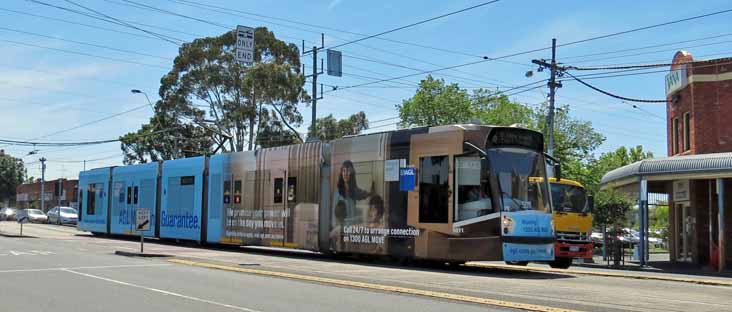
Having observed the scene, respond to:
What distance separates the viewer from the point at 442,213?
17391mm

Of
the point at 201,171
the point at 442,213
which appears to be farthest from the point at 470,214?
the point at 201,171

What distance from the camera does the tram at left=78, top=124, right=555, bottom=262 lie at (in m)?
16.8

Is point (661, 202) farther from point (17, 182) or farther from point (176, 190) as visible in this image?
point (17, 182)

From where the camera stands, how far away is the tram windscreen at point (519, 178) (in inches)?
656

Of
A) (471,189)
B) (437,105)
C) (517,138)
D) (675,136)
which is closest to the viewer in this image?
(471,189)

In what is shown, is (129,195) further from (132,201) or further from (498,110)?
(498,110)

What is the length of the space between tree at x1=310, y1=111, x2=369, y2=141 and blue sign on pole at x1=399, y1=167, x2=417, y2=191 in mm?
48063

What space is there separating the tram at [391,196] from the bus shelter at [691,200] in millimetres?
7334

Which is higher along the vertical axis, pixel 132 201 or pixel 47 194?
pixel 47 194

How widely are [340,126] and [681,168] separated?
4742cm

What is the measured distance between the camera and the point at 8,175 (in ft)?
332

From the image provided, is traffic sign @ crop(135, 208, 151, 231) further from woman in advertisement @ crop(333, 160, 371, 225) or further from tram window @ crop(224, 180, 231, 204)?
woman in advertisement @ crop(333, 160, 371, 225)

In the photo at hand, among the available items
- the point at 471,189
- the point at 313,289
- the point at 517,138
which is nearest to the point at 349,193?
the point at 471,189

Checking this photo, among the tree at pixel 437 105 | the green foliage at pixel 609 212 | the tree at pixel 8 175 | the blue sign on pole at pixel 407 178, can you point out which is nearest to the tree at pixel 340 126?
the tree at pixel 437 105
